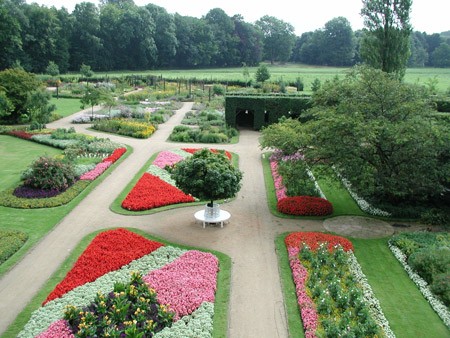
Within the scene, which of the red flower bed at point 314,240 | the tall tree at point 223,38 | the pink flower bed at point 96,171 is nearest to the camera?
the red flower bed at point 314,240

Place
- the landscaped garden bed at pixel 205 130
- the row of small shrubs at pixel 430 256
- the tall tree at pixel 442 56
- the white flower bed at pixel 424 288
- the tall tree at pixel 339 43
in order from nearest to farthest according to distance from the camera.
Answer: the white flower bed at pixel 424 288
the row of small shrubs at pixel 430 256
the landscaped garden bed at pixel 205 130
the tall tree at pixel 442 56
the tall tree at pixel 339 43

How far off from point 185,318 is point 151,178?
39.0ft

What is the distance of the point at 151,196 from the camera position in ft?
64.4

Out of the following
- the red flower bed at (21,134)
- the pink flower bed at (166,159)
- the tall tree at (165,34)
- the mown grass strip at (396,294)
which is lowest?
the mown grass strip at (396,294)

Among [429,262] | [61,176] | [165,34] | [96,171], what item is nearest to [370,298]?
[429,262]

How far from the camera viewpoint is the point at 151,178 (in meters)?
22.0

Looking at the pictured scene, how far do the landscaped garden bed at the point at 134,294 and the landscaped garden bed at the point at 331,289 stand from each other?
92.4 inches

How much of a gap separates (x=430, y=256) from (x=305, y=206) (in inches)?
243

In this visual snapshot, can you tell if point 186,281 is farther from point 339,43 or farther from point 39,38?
point 339,43

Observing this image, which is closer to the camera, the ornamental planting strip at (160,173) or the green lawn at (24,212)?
the green lawn at (24,212)

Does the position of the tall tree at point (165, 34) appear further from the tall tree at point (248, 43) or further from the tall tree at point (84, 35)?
the tall tree at point (248, 43)

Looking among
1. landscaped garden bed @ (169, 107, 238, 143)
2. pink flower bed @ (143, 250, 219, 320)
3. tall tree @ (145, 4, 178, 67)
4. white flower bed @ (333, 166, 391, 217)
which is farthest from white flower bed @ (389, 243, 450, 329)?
tall tree @ (145, 4, 178, 67)

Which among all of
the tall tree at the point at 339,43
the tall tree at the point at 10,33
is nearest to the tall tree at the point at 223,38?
the tall tree at the point at 339,43

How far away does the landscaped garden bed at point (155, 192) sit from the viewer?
18.8 m
